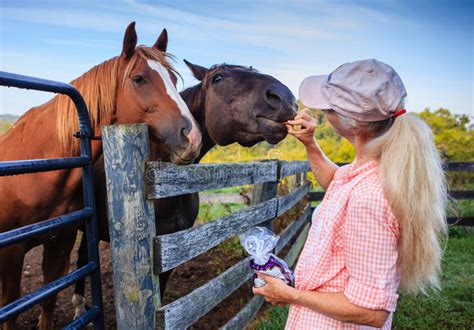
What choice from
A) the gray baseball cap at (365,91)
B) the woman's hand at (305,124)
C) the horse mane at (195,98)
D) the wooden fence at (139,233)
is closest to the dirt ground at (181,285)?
the horse mane at (195,98)

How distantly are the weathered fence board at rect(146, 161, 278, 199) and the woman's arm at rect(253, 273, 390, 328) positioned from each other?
661 mm

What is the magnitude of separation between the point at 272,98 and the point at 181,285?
297 cm

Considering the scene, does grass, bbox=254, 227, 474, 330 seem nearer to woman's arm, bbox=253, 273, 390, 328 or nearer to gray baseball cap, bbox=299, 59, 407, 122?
woman's arm, bbox=253, 273, 390, 328

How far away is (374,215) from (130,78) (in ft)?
6.99

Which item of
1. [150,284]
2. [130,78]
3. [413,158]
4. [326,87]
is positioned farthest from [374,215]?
[130,78]

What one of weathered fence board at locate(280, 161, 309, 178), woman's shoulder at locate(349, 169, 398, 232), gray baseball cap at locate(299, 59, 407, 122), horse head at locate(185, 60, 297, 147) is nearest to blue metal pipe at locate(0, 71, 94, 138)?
gray baseball cap at locate(299, 59, 407, 122)

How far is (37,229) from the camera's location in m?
1.69

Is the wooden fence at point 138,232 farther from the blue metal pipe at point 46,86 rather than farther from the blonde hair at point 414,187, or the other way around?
the blonde hair at point 414,187

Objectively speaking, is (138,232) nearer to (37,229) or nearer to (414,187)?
(37,229)

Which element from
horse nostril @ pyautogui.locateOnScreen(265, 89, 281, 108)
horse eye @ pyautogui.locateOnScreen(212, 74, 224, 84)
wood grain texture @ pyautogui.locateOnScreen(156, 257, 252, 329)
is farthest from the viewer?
horse eye @ pyautogui.locateOnScreen(212, 74, 224, 84)

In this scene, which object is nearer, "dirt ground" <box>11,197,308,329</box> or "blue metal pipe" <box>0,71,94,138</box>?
"blue metal pipe" <box>0,71,94,138</box>

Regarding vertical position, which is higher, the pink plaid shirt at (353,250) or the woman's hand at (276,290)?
the pink plaid shirt at (353,250)

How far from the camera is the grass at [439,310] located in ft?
12.6

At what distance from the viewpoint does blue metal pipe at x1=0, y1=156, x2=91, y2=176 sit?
1.51m
